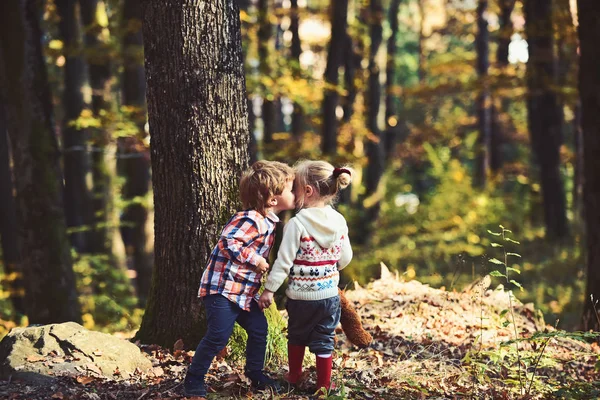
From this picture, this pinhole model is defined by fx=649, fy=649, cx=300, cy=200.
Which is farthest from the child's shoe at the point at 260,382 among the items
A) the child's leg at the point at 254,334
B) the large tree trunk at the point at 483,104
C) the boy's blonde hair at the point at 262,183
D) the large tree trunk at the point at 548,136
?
the large tree trunk at the point at 483,104

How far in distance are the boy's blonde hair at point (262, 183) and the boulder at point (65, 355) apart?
164 centimetres

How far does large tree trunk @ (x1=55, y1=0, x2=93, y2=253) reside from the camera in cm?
1334

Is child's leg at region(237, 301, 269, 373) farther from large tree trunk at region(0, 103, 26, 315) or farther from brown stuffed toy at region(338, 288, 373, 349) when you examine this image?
large tree trunk at region(0, 103, 26, 315)

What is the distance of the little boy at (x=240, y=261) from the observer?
4316 mm

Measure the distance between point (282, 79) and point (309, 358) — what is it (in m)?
7.72

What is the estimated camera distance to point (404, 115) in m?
35.6

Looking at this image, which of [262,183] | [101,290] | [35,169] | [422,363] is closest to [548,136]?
[101,290]

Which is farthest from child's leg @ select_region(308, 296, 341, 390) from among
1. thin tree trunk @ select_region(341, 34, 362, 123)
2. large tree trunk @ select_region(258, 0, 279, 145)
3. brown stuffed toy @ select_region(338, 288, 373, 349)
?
thin tree trunk @ select_region(341, 34, 362, 123)

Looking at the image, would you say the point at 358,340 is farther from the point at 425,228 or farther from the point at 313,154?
the point at 425,228

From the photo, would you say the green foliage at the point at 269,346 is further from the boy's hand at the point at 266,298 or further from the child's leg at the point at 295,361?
the boy's hand at the point at 266,298

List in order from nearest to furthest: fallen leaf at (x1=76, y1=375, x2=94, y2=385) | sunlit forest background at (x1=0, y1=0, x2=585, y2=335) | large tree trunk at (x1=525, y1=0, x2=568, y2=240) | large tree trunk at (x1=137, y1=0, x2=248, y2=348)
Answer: fallen leaf at (x1=76, y1=375, x2=94, y2=385) < large tree trunk at (x1=137, y1=0, x2=248, y2=348) < sunlit forest background at (x1=0, y1=0, x2=585, y2=335) < large tree trunk at (x1=525, y1=0, x2=568, y2=240)

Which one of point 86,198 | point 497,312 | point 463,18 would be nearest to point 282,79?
point 86,198

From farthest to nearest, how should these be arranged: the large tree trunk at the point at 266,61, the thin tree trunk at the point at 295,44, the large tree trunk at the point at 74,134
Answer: the thin tree trunk at the point at 295,44
the large tree trunk at the point at 74,134
the large tree trunk at the point at 266,61

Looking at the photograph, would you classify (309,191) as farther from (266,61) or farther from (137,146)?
(266,61)
